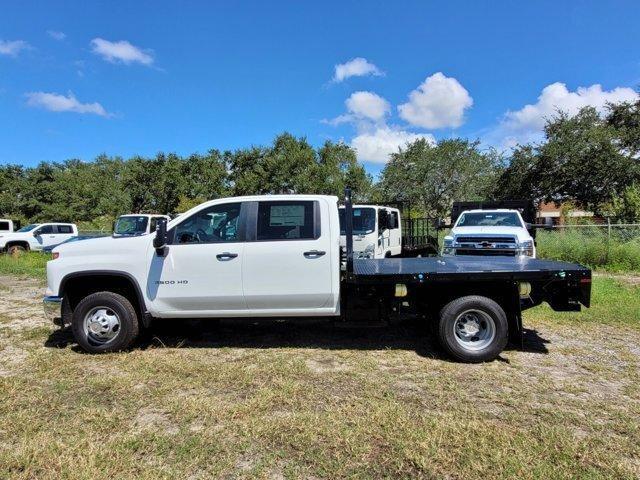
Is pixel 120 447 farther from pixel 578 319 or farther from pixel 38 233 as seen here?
pixel 38 233

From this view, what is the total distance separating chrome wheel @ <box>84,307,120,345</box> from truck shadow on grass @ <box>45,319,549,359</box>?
49 cm

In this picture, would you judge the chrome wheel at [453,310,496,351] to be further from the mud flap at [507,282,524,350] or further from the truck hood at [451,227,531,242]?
the truck hood at [451,227,531,242]

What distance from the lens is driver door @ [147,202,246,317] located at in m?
5.37

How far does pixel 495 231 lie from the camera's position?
10969mm

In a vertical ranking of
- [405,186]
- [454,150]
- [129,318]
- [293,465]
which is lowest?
[293,465]

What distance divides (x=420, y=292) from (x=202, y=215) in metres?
2.79

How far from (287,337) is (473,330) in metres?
2.51

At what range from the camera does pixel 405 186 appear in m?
39.5

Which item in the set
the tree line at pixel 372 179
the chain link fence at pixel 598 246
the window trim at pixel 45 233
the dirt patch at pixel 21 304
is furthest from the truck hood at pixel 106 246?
the tree line at pixel 372 179

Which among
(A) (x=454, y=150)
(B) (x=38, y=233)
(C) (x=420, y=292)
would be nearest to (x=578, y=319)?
(C) (x=420, y=292)

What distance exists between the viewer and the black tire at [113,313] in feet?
18.0

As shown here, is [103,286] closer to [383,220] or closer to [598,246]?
[383,220]

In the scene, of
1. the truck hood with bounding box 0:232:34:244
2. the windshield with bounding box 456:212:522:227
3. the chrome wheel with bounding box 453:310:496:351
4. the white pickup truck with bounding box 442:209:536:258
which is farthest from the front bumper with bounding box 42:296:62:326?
the truck hood with bounding box 0:232:34:244

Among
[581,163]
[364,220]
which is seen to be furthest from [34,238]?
[581,163]
